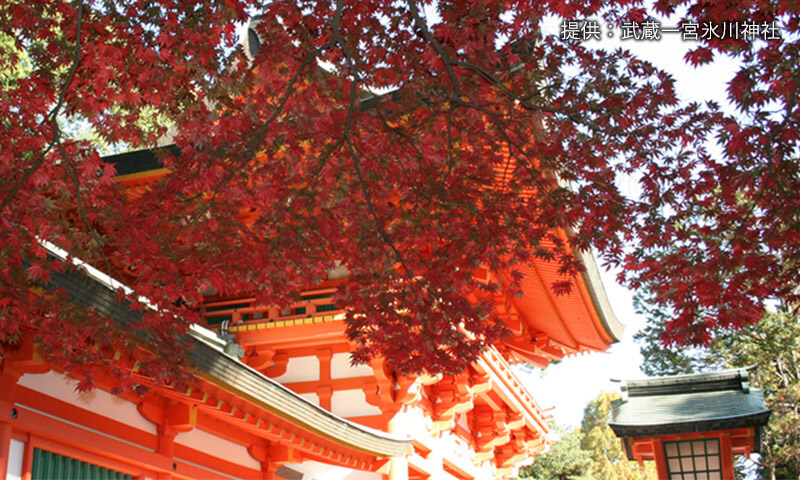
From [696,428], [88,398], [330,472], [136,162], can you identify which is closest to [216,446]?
[88,398]

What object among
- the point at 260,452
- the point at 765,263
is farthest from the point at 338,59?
the point at 260,452

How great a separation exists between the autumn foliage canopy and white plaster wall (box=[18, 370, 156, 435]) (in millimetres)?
360

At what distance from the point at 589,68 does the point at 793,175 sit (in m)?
1.59

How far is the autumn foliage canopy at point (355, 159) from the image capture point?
183 inches

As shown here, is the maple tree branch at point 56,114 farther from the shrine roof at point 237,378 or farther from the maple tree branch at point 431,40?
the maple tree branch at point 431,40

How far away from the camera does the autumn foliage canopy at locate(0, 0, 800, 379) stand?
183 inches

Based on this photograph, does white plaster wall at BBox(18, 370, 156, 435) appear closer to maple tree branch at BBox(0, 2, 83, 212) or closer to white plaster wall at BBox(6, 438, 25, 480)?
white plaster wall at BBox(6, 438, 25, 480)

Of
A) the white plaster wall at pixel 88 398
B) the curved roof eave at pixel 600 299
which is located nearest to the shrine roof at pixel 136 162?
the white plaster wall at pixel 88 398

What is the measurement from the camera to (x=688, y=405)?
1012 cm

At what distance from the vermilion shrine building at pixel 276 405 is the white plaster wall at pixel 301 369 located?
0.06 ft

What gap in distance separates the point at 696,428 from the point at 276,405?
565 centimetres

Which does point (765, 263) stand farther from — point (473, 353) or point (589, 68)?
point (473, 353)

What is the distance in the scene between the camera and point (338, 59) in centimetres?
519

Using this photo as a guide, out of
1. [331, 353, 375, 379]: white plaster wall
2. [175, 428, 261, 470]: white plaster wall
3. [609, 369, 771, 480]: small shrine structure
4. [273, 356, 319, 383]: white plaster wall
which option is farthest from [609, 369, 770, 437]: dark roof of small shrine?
[175, 428, 261, 470]: white plaster wall
